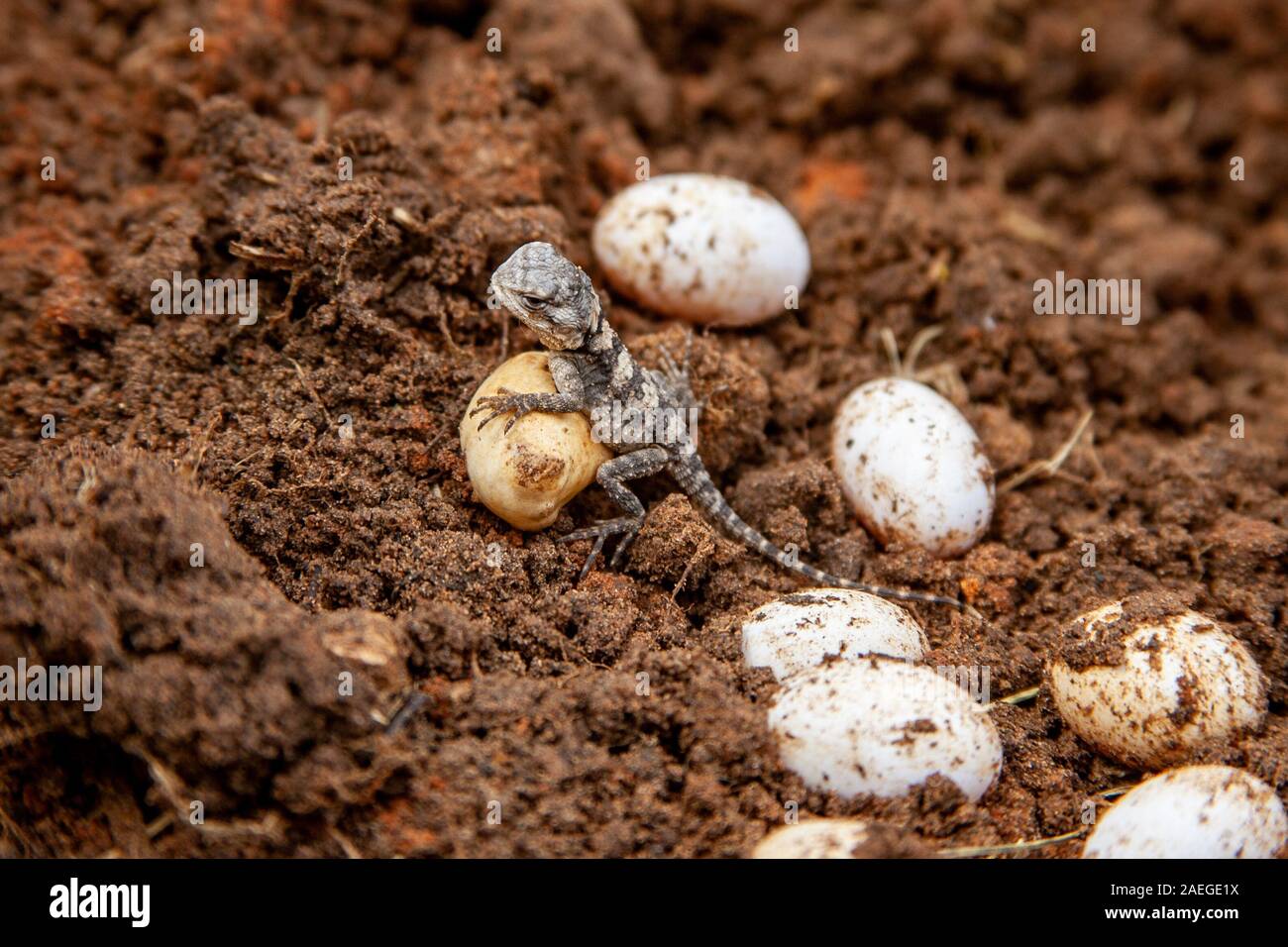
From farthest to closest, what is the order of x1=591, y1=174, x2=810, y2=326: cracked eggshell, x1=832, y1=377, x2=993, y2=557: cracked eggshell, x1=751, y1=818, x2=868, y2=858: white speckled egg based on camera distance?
x1=591, y1=174, x2=810, y2=326: cracked eggshell < x1=832, y1=377, x2=993, y2=557: cracked eggshell < x1=751, y1=818, x2=868, y2=858: white speckled egg

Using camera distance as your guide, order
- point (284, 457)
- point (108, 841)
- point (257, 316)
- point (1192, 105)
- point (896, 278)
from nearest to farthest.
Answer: point (108, 841)
point (284, 457)
point (257, 316)
point (896, 278)
point (1192, 105)

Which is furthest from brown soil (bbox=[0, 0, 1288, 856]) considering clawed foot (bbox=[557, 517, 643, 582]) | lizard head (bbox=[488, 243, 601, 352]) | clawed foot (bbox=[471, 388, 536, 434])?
lizard head (bbox=[488, 243, 601, 352])

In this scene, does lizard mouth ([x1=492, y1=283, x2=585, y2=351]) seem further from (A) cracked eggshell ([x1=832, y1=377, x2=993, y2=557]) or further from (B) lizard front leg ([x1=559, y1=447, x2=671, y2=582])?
(A) cracked eggshell ([x1=832, y1=377, x2=993, y2=557])

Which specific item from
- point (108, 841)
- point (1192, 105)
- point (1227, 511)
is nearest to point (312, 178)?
point (108, 841)

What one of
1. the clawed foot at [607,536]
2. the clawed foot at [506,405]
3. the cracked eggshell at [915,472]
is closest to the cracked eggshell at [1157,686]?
the cracked eggshell at [915,472]

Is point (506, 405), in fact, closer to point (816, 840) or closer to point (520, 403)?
point (520, 403)

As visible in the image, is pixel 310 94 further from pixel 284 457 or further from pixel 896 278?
pixel 896 278

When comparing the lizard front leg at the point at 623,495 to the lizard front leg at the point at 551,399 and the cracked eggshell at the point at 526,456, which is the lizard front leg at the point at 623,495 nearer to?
the cracked eggshell at the point at 526,456
